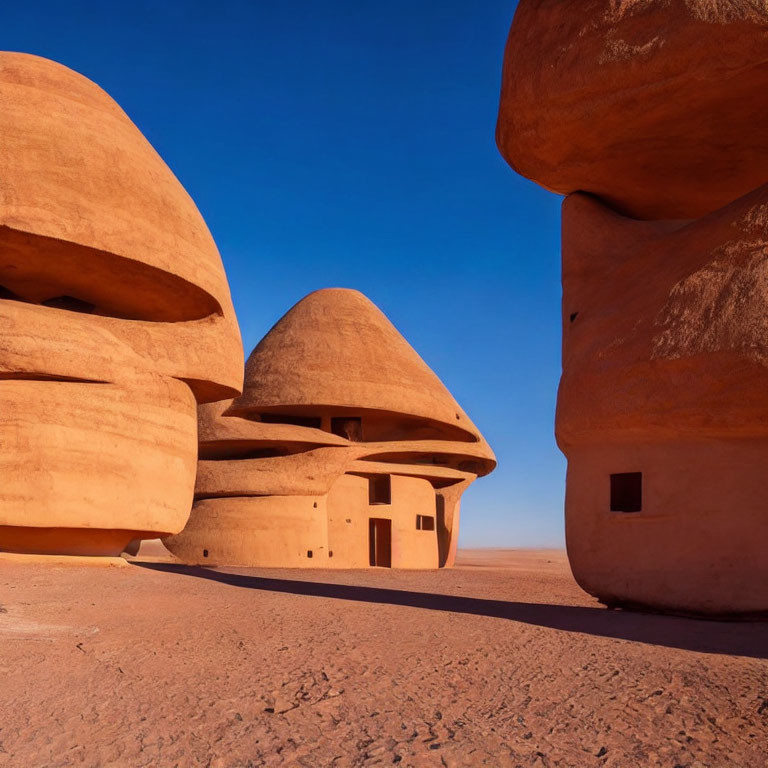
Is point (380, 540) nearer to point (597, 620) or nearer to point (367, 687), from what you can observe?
point (597, 620)

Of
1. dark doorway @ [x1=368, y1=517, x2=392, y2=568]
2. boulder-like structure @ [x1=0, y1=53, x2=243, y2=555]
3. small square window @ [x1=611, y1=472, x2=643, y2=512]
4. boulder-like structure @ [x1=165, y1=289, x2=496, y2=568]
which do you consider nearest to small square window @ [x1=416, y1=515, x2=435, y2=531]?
boulder-like structure @ [x1=165, y1=289, x2=496, y2=568]

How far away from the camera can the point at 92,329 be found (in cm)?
1017

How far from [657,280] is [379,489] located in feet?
41.4

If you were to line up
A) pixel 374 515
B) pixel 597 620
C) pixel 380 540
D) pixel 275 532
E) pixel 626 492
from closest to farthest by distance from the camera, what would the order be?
pixel 597 620
pixel 626 492
pixel 275 532
pixel 374 515
pixel 380 540

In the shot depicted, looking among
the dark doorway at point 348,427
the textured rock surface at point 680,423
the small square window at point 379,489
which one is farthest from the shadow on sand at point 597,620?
the dark doorway at point 348,427

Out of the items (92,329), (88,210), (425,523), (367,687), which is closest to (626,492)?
(367,687)

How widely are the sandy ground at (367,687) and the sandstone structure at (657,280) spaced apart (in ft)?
2.31

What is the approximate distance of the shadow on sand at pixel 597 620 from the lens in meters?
5.32

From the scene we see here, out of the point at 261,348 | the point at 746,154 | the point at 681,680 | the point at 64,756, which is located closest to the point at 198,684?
the point at 64,756

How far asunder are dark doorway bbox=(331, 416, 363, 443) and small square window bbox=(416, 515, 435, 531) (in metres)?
2.44

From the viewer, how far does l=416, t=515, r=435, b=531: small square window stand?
A: 19.8 m

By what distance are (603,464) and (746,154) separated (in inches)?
150

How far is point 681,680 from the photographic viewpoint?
4234mm

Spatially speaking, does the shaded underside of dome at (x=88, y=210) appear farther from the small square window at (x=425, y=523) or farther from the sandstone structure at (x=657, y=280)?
the small square window at (x=425, y=523)
